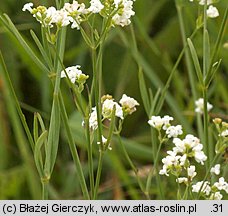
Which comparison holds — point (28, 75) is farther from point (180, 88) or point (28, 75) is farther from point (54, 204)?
point (54, 204)

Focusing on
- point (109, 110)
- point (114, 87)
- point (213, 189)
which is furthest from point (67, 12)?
point (114, 87)

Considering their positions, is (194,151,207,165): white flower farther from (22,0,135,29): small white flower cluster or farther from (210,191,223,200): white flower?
(22,0,135,29): small white flower cluster

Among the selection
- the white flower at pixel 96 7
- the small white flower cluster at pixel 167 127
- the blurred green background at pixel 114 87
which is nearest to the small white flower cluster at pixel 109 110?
the small white flower cluster at pixel 167 127

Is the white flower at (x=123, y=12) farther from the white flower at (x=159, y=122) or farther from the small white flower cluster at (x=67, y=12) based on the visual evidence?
the white flower at (x=159, y=122)

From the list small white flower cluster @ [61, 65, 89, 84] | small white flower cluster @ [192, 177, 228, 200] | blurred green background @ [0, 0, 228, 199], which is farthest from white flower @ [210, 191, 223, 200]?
blurred green background @ [0, 0, 228, 199]

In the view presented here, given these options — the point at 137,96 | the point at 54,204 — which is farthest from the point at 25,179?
the point at 54,204

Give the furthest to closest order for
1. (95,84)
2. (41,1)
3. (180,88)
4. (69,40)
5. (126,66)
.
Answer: (69,40), (126,66), (41,1), (180,88), (95,84)

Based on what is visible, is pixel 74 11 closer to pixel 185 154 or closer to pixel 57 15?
pixel 57 15
